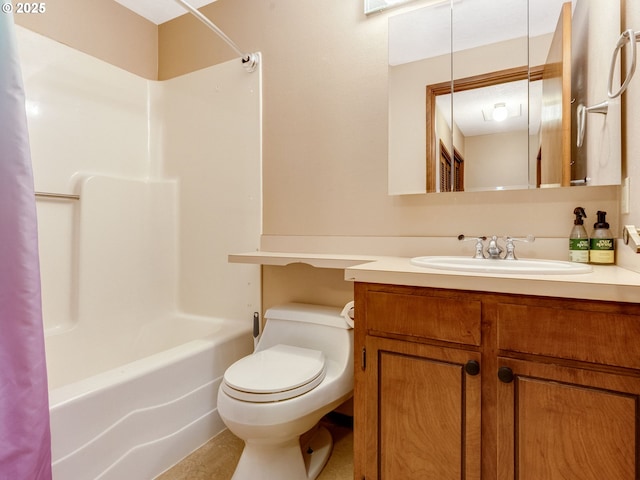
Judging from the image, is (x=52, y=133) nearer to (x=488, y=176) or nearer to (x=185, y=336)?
(x=185, y=336)

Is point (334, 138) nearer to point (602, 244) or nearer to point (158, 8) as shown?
point (602, 244)

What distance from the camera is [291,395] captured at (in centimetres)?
119

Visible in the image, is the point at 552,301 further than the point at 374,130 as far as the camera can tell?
No

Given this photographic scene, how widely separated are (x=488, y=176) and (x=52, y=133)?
6.79ft

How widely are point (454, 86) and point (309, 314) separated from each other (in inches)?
46.1

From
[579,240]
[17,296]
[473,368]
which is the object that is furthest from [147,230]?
[579,240]

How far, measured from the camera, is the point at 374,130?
1.65 m

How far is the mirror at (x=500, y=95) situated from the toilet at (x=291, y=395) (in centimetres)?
73

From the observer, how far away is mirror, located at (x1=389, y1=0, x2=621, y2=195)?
49.0 inches

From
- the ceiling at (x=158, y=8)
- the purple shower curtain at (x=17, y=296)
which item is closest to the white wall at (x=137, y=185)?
the ceiling at (x=158, y=8)

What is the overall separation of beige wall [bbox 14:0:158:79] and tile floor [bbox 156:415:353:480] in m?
2.14

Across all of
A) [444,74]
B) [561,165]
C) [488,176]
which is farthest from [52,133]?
[561,165]

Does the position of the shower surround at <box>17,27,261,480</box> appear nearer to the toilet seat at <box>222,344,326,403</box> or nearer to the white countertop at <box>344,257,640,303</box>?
the toilet seat at <box>222,344,326,403</box>

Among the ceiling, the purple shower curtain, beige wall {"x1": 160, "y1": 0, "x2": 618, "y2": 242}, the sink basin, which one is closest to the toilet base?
the purple shower curtain
